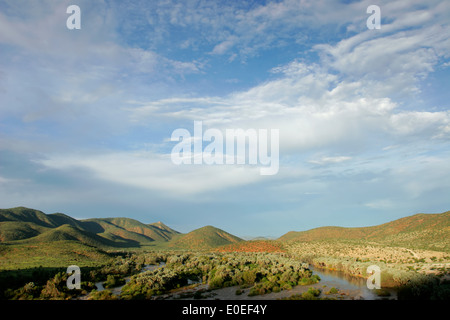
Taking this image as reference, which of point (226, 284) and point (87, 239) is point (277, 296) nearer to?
point (226, 284)

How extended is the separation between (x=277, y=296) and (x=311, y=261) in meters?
40.9

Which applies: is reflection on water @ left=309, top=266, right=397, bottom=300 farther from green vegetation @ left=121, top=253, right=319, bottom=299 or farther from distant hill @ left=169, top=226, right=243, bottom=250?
distant hill @ left=169, top=226, right=243, bottom=250

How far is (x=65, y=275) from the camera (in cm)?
4547

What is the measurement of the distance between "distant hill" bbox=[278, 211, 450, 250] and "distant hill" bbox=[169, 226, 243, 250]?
41.0m

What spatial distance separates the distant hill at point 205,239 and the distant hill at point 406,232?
41.0 metres

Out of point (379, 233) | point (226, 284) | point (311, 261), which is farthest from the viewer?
point (379, 233)

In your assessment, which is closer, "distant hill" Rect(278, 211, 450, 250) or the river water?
the river water

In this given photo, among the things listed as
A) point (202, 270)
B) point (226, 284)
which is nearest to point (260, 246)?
point (202, 270)

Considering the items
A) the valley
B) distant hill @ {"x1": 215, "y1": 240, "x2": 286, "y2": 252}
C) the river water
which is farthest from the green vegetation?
distant hill @ {"x1": 215, "y1": 240, "x2": 286, "y2": 252}

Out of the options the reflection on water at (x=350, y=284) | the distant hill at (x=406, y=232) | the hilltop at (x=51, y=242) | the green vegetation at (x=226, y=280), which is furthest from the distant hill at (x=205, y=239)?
the reflection on water at (x=350, y=284)

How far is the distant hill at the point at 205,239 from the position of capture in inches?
6496

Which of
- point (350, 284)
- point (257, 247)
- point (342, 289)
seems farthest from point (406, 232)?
point (342, 289)

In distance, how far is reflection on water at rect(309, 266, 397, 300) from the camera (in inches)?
1358
